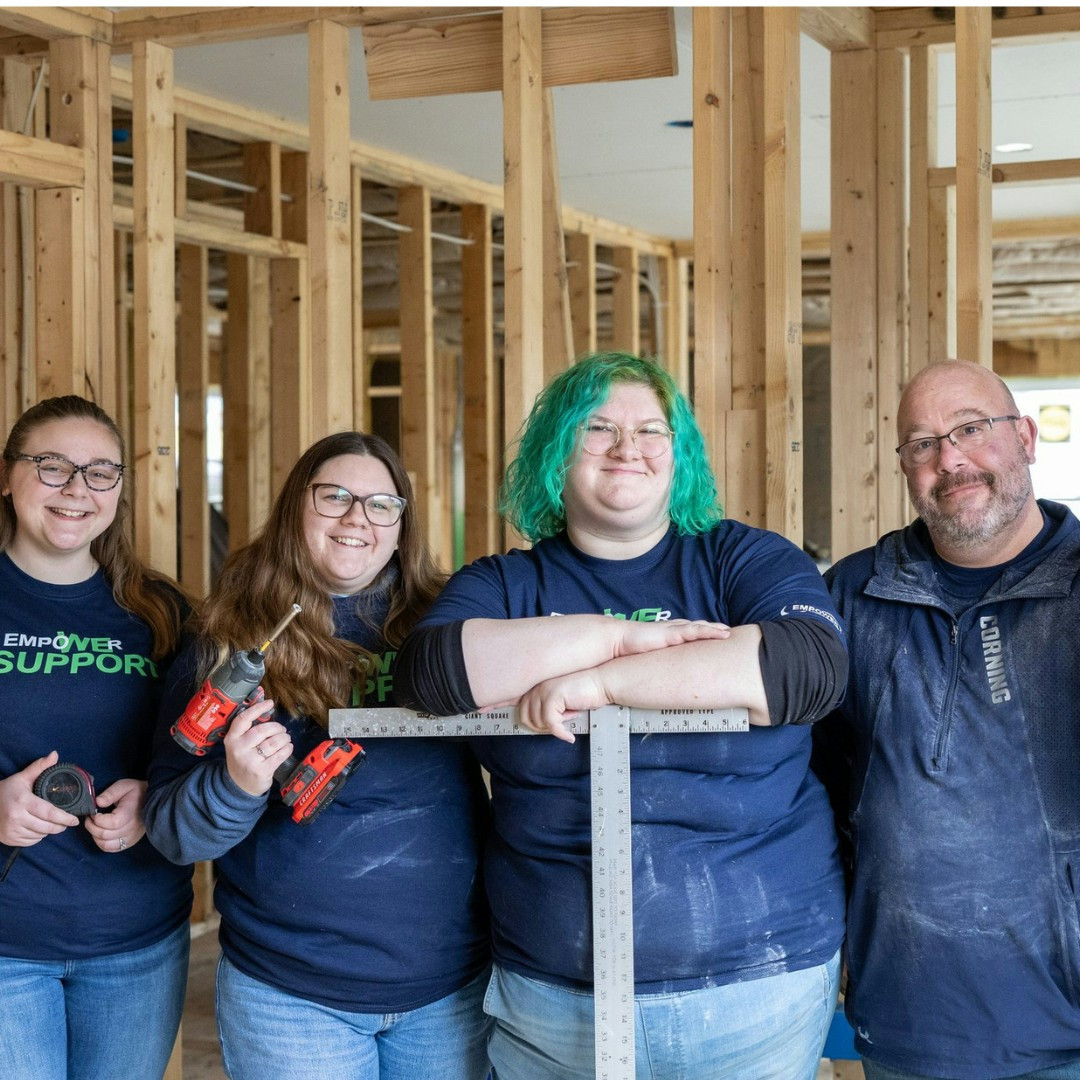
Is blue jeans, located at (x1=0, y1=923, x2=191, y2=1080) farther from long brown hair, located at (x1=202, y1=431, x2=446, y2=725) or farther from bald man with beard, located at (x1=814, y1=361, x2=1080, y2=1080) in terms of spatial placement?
bald man with beard, located at (x1=814, y1=361, x2=1080, y2=1080)

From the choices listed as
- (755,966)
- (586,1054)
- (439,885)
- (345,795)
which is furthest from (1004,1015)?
(345,795)

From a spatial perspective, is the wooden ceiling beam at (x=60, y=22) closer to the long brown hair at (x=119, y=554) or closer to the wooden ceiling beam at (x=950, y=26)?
the long brown hair at (x=119, y=554)

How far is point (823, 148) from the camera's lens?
18.7 ft

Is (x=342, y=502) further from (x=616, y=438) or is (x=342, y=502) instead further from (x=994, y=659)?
(x=994, y=659)

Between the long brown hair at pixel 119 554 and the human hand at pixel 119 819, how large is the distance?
0.26 meters

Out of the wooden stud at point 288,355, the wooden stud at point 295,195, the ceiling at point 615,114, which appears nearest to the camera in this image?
the ceiling at point 615,114

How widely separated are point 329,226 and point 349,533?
4.17 feet

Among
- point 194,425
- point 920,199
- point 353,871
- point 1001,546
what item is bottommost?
point 353,871

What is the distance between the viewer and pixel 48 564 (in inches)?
92.2

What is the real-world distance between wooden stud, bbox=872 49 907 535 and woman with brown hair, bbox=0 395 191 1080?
2.47 m

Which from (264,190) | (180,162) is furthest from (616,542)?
(264,190)

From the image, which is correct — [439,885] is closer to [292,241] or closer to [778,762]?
[778,762]

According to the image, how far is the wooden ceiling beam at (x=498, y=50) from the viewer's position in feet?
9.68

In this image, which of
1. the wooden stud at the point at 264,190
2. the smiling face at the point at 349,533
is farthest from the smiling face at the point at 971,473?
the wooden stud at the point at 264,190
